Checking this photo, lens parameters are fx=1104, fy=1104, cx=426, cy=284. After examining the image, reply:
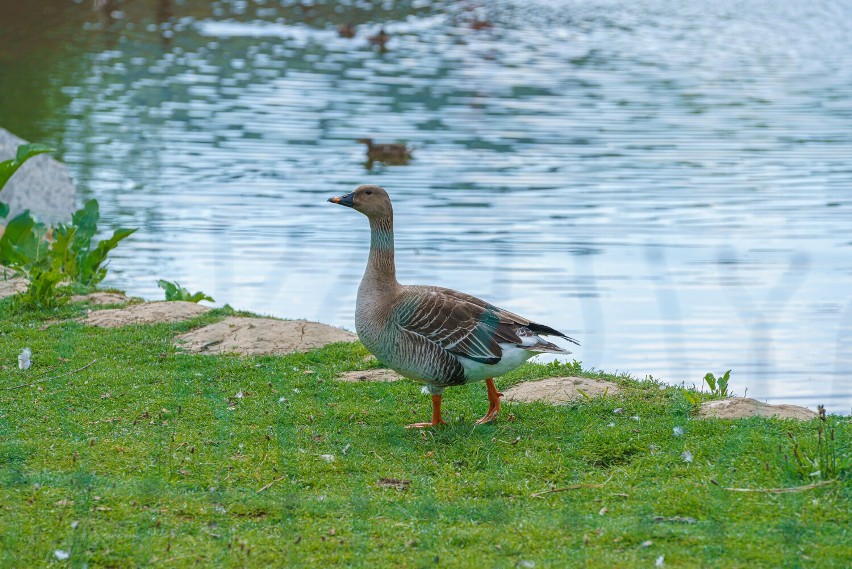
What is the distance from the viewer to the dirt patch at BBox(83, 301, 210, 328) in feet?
36.5

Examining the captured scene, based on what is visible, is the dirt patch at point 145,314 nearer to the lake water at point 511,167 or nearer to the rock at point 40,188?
the lake water at point 511,167

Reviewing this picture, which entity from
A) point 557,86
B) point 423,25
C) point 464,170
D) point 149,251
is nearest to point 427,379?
point 149,251

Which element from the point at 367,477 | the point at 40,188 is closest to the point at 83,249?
the point at 40,188

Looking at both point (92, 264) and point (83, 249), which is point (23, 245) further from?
point (92, 264)

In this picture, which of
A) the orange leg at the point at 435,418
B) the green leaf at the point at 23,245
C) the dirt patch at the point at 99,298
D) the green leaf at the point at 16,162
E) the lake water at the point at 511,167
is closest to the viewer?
the orange leg at the point at 435,418

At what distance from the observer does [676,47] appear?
38188 millimetres

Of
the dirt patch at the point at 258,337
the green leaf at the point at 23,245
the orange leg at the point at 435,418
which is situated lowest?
the green leaf at the point at 23,245

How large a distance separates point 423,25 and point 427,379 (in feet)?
127

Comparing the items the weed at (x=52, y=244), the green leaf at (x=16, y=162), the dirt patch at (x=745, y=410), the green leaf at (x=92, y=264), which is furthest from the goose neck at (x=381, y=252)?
the green leaf at (x=92, y=264)

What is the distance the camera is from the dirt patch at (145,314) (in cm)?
1112

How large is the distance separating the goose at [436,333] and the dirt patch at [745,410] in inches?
47.6

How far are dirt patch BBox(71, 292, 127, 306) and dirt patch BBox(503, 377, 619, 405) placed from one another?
4.92 m

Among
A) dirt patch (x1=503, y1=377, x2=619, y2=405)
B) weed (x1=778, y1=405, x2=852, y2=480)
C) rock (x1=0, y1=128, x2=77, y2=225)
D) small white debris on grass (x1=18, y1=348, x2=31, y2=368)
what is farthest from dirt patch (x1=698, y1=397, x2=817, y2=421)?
rock (x1=0, y1=128, x2=77, y2=225)

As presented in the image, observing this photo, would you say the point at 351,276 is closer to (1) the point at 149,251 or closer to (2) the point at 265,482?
(1) the point at 149,251
